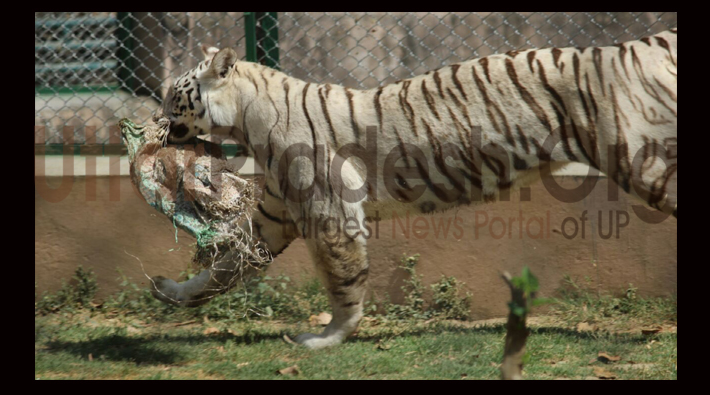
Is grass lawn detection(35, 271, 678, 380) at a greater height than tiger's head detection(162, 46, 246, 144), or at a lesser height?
lesser

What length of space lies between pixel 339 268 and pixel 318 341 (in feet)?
1.53

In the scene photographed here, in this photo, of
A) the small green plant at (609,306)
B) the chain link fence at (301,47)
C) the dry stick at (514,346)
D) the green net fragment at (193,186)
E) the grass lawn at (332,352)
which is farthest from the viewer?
the chain link fence at (301,47)

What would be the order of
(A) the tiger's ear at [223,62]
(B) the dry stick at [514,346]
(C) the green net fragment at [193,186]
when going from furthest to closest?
(A) the tiger's ear at [223,62] < (C) the green net fragment at [193,186] < (B) the dry stick at [514,346]

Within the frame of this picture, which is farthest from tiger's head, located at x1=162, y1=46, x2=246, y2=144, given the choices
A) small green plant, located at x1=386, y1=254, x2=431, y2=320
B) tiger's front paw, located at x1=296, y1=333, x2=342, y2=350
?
small green plant, located at x1=386, y1=254, x2=431, y2=320

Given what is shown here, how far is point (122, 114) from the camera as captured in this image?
598cm

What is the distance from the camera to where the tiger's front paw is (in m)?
4.27

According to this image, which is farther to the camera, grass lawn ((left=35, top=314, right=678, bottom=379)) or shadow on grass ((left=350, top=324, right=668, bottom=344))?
shadow on grass ((left=350, top=324, right=668, bottom=344))

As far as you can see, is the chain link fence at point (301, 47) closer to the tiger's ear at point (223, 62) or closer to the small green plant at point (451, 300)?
the tiger's ear at point (223, 62)

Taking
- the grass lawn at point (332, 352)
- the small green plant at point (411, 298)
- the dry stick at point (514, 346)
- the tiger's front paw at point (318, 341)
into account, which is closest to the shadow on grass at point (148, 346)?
the grass lawn at point (332, 352)

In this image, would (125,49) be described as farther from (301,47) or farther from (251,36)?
(301,47)

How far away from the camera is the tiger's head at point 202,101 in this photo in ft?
14.1

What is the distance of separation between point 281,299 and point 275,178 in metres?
1.20

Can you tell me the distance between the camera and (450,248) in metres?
Answer: 5.15

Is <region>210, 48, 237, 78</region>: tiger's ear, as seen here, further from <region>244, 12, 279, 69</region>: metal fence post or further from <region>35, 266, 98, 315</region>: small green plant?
<region>35, 266, 98, 315</region>: small green plant
